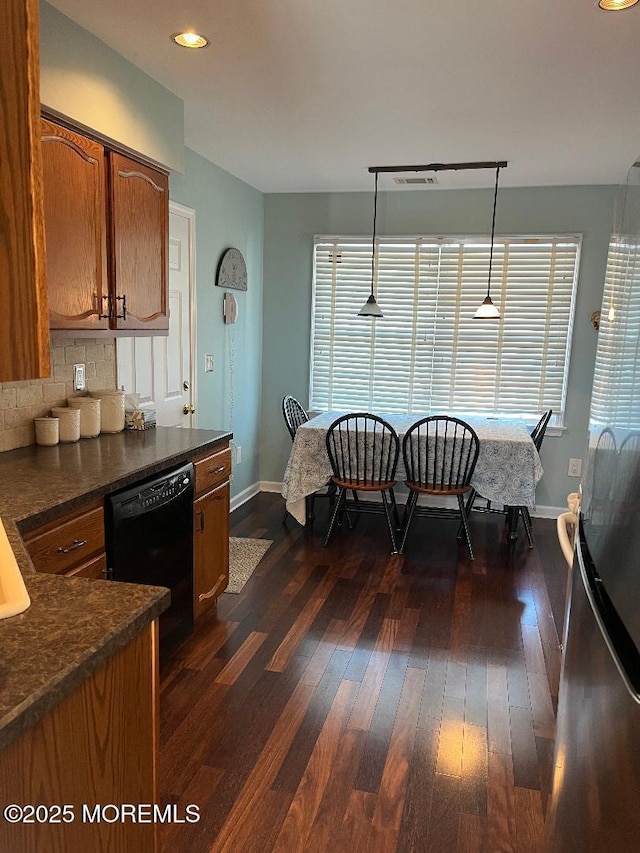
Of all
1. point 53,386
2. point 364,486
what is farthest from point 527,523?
point 53,386

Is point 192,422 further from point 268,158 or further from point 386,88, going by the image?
point 386,88

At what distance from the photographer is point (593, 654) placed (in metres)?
0.99

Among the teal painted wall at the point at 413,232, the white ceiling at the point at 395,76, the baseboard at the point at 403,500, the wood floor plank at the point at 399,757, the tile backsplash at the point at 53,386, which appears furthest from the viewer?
the baseboard at the point at 403,500

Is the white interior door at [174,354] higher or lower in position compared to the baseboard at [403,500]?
higher

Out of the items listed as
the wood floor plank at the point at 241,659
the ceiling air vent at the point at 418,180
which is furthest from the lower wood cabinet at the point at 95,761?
the ceiling air vent at the point at 418,180

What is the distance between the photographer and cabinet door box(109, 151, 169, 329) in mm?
2633

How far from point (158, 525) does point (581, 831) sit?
5.98 ft

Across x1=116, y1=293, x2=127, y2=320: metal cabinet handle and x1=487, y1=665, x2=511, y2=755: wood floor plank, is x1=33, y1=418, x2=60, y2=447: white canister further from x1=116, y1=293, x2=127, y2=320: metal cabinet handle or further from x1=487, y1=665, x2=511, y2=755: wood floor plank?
x1=487, y1=665, x2=511, y2=755: wood floor plank

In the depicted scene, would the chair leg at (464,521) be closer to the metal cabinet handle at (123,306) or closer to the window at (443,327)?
the window at (443,327)

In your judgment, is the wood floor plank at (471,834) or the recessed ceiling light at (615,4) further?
the recessed ceiling light at (615,4)

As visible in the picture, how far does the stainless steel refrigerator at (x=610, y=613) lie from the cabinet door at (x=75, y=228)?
6.15ft

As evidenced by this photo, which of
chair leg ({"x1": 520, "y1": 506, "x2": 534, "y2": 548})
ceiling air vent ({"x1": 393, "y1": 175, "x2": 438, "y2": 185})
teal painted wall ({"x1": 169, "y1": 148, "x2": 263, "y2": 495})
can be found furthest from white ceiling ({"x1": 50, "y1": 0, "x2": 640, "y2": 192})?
chair leg ({"x1": 520, "y1": 506, "x2": 534, "y2": 548})

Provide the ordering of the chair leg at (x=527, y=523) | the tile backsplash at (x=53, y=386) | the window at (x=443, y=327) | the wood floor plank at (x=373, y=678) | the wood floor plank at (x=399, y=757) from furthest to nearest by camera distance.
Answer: the window at (x=443, y=327)
the chair leg at (x=527, y=523)
the tile backsplash at (x=53, y=386)
the wood floor plank at (x=373, y=678)
the wood floor plank at (x=399, y=757)

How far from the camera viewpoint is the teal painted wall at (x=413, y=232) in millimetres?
4703
